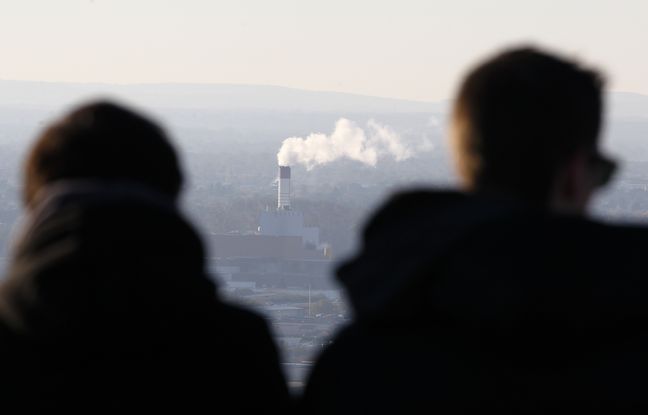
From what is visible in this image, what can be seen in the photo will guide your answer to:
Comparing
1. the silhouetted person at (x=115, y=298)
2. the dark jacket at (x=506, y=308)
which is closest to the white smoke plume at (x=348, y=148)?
the silhouetted person at (x=115, y=298)

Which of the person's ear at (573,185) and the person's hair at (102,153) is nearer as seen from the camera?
the person's ear at (573,185)

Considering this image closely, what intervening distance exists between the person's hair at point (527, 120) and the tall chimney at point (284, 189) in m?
60.4

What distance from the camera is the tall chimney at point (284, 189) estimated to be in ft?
209

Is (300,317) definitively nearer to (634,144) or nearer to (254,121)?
(634,144)

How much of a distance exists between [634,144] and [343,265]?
279ft

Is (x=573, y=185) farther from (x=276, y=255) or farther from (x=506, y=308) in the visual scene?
(x=276, y=255)

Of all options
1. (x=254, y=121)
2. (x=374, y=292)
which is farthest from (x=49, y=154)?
(x=254, y=121)

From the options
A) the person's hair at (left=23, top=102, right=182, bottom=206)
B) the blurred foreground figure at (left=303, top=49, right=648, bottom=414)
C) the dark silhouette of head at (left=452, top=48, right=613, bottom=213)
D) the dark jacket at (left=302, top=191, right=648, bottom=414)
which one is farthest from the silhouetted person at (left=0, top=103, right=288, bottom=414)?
the dark silhouette of head at (left=452, top=48, right=613, bottom=213)

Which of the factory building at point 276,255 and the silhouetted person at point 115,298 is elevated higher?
the silhouetted person at point 115,298

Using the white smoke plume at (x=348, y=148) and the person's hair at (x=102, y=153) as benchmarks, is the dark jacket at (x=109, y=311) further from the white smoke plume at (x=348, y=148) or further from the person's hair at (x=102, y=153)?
the white smoke plume at (x=348, y=148)

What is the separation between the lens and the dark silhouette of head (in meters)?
2.17

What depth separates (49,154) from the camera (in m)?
2.40

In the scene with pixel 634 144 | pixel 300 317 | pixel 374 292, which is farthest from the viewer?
pixel 634 144

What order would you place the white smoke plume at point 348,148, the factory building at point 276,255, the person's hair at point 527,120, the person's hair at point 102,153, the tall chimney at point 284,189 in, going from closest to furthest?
the person's hair at point 527,120, the person's hair at point 102,153, the factory building at point 276,255, the tall chimney at point 284,189, the white smoke plume at point 348,148
